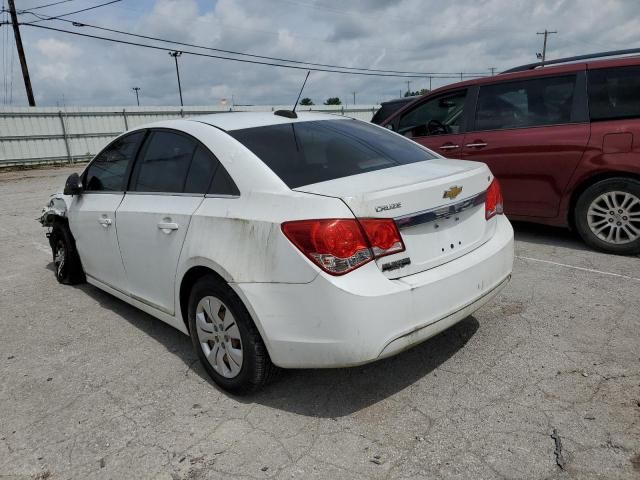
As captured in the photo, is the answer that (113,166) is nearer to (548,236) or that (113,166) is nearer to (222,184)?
(222,184)

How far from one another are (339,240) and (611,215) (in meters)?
3.68

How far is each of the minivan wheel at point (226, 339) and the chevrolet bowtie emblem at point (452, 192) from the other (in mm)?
1184

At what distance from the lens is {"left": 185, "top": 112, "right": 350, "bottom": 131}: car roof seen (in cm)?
312

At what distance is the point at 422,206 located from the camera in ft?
8.16

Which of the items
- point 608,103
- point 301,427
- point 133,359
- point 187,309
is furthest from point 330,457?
point 608,103

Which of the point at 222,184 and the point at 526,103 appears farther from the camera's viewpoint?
the point at 526,103

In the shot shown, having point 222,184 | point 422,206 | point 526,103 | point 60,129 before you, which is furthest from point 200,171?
point 60,129

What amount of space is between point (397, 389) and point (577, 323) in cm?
147

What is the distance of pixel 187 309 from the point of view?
3082mm

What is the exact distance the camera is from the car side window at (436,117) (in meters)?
5.95

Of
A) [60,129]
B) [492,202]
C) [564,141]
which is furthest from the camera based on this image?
[60,129]

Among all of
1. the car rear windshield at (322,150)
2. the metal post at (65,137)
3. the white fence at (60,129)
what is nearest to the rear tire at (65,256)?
the car rear windshield at (322,150)

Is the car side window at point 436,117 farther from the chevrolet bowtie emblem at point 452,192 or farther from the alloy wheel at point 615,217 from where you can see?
the chevrolet bowtie emblem at point 452,192

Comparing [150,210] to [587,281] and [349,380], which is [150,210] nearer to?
[349,380]
